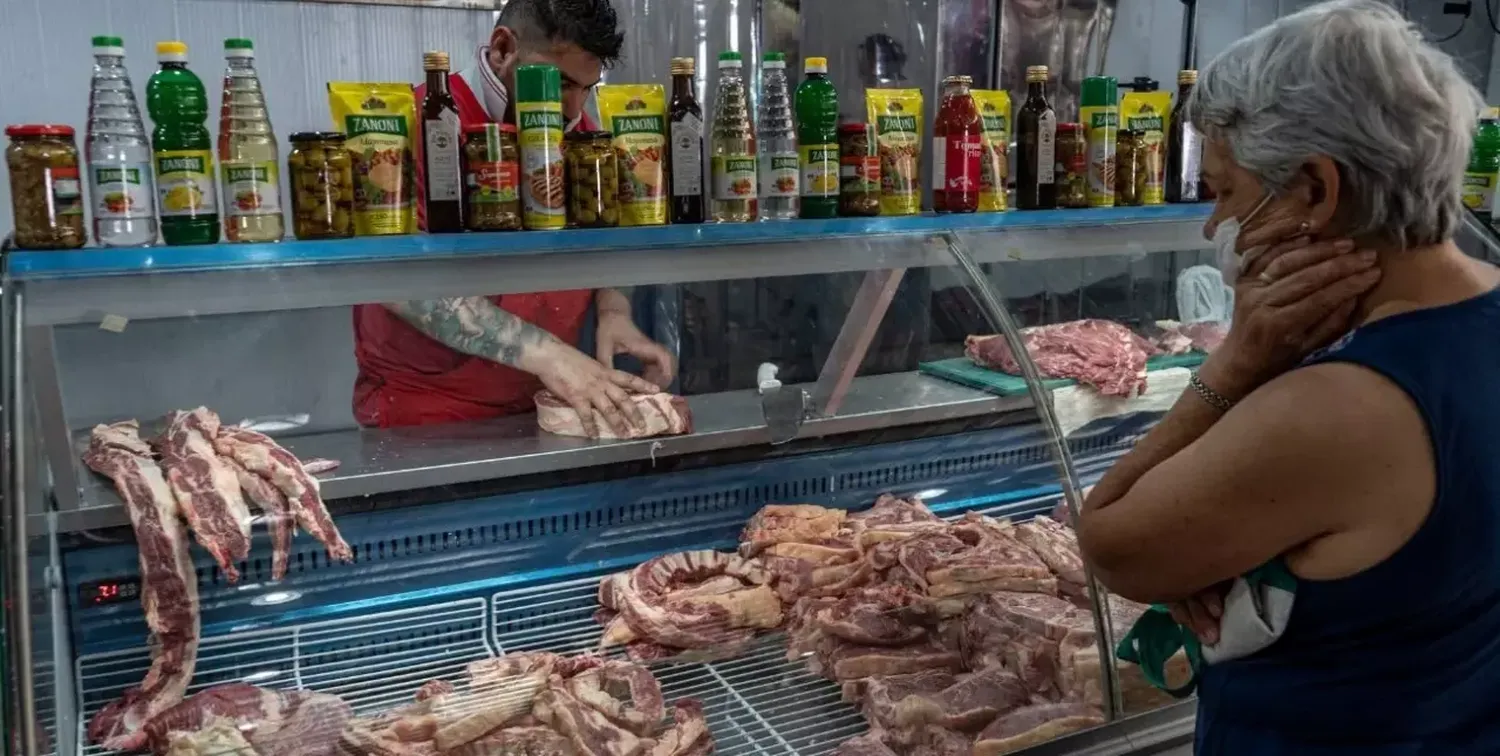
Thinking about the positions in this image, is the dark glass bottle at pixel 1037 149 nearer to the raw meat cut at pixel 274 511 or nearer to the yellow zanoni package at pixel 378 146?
the yellow zanoni package at pixel 378 146

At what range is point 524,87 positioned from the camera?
7.04 feet

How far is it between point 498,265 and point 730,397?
1.04m

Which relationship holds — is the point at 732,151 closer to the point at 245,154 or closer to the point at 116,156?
the point at 245,154

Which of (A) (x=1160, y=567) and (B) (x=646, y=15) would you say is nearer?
(A) (x=1160, y=567)

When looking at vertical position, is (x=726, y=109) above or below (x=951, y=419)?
Result: above

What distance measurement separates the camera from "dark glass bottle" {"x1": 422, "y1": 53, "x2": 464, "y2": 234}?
212 cm

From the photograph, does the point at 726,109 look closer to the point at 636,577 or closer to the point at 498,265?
the point at 498,265

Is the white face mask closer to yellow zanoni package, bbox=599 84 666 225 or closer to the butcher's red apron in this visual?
yellow zanoni package, bbox=599 84 666 225

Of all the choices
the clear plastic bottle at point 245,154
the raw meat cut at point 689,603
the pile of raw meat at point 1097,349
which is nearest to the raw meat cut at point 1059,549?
the pile of raw meat at point 1097,349

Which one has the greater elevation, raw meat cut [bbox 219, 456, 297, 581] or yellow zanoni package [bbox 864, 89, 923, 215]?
yellow zanoni package [bbox 864, 89, 923, 215]

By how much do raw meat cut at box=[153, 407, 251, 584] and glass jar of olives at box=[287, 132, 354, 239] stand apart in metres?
0.57

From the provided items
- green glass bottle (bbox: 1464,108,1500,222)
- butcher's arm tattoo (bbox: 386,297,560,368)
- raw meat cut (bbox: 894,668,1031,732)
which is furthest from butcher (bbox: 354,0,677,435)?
green glass bottle (bbox: 1464,108,1500,222)

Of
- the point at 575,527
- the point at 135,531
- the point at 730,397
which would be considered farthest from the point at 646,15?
the point at 135,531

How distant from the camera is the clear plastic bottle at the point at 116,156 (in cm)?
191
